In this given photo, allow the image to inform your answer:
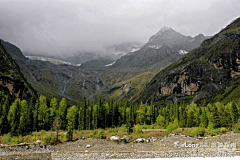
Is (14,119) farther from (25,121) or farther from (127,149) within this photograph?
(127,149)

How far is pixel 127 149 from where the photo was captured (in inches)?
1956

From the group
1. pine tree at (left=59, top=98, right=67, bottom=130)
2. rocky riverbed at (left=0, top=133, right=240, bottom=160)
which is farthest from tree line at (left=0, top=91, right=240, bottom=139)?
rocky riverbed at (left=0, top=133, right=240, bottom=160)

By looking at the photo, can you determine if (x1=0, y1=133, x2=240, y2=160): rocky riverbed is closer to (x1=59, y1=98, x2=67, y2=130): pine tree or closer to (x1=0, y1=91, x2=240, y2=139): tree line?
(x1=0, y1=91, x2=240, y2=139): tree line

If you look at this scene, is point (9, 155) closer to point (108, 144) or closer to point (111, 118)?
point (108, 144)

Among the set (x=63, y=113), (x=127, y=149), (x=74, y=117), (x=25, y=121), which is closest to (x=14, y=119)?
(x=25, y=121)

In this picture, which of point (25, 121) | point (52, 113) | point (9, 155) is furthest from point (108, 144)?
point (52, 113)

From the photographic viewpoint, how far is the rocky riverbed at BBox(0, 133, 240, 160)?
42.7 m

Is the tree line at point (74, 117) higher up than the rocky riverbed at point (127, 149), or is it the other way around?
the tree line at point (74, 117)

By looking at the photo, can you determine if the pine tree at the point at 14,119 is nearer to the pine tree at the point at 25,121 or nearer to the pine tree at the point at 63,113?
the pine tree at the point at 25,121

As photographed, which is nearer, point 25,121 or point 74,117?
point 25,121

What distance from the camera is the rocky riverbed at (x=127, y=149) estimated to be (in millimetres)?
42731

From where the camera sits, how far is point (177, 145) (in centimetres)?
4981

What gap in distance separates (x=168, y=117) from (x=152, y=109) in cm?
1009

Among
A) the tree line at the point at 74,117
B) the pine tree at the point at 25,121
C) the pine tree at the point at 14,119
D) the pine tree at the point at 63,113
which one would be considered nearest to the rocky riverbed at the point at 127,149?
the tree line at the point at 74,117
